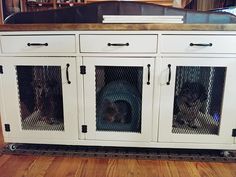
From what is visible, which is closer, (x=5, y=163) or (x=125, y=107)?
(x=5, y=163)

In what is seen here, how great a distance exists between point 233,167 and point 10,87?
1.52m

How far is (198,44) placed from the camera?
1230mm

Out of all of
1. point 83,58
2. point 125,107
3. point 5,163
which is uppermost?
point 83,58

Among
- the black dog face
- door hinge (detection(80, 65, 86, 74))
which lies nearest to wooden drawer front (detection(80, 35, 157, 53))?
door hinge (detection(80, 65, 86, 74))

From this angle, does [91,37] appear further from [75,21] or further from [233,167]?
[233,167]

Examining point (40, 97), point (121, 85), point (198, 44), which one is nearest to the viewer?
point (198, 44)

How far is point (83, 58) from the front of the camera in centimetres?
130

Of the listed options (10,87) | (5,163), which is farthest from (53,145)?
(10,87)

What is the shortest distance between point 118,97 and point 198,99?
55cm

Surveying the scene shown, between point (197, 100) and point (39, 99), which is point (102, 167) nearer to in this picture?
point (39, 99)

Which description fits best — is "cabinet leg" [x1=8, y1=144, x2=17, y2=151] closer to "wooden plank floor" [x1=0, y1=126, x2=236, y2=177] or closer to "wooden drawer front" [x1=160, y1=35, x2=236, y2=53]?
"wooden plank floor" [x1=0, y1=126, x2=236, y2=177]

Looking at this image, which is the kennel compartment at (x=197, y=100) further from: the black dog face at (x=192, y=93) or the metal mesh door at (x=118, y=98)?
the metal mesh door at (x=118, y=98)

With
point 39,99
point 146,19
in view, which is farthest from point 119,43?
point 39,99

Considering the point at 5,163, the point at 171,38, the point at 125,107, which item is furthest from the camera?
the point at 125,107
